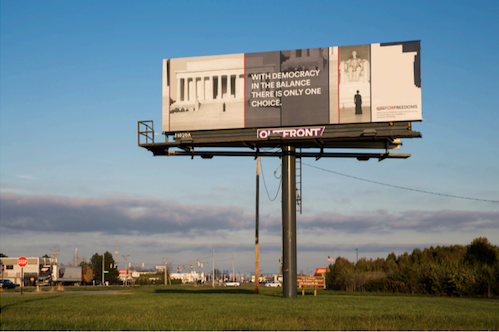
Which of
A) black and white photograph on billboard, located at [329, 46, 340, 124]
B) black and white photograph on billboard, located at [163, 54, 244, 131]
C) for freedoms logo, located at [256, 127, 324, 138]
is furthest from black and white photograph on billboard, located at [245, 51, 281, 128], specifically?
black and white photograph on billboard, located at [329, 46, 340, 124]

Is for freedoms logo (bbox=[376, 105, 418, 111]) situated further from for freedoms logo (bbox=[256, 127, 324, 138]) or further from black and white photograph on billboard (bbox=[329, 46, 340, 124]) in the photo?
for freedoms logo (bbox=[256, 127, 324, 138])

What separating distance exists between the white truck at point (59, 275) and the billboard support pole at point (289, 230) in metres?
75.2

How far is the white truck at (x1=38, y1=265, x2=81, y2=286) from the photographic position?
9706 centimetres

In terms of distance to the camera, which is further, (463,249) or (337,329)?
(463,249)

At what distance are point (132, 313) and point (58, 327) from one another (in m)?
3.91

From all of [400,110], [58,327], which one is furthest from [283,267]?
[58,327]

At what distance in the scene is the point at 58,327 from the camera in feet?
45.6

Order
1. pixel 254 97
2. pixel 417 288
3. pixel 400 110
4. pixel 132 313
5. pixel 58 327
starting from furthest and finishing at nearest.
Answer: pixel 417 288 → pixel 254 97 → pixel 400 110 → pixel 132 313 → pixel 58 327

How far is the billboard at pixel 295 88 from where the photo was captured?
30.5 m

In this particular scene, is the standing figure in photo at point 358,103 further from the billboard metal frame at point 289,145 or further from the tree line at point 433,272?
the tree line at point 433,272

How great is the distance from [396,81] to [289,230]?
11.9 metres

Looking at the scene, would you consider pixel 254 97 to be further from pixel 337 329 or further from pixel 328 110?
pixel 337 329

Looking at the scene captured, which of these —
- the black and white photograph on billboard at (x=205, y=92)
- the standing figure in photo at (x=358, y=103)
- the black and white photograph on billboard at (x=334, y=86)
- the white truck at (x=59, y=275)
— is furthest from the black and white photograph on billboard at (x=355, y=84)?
the white truck at (x=59, y=275)

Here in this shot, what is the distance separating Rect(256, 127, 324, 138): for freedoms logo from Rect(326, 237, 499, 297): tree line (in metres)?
21.5
